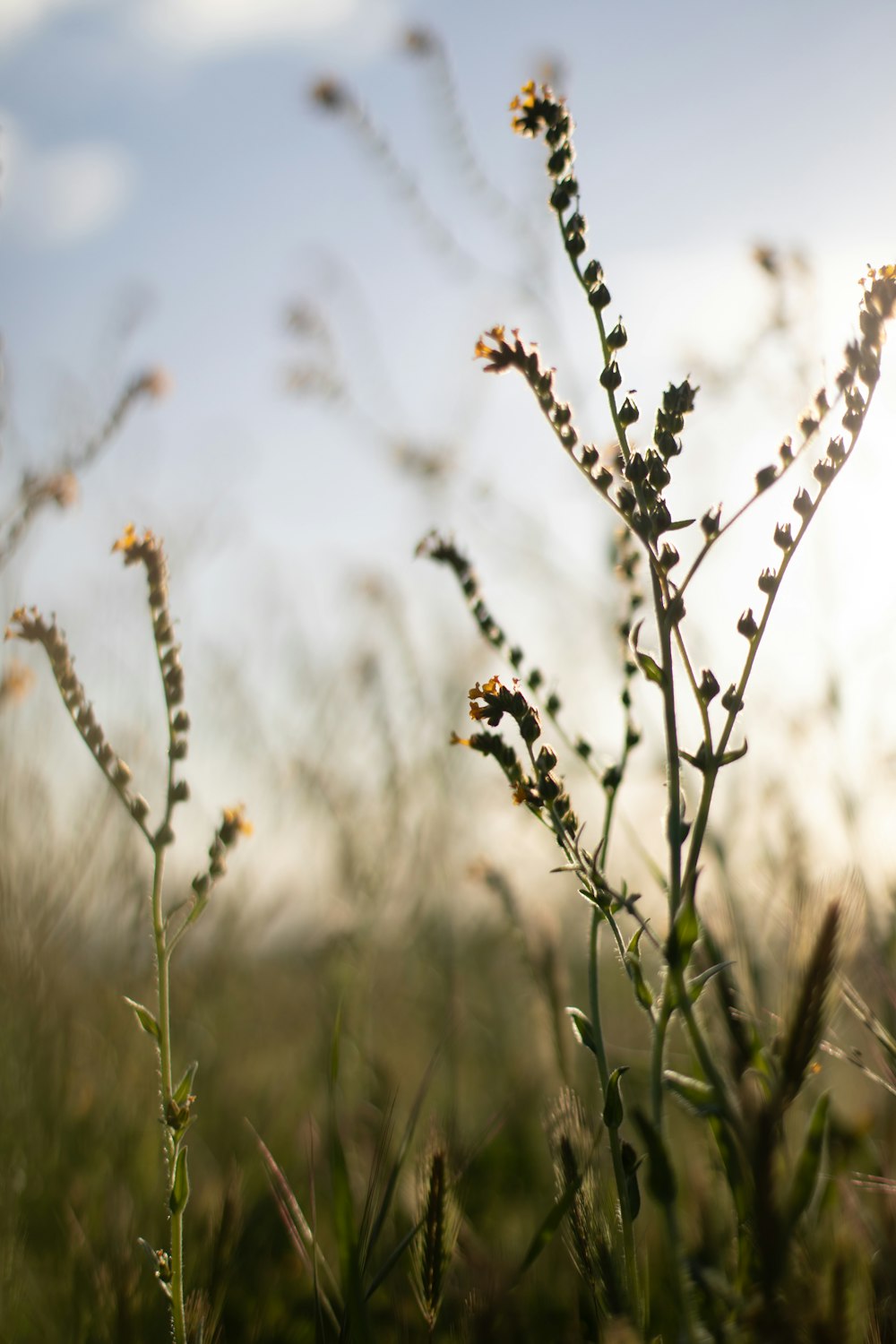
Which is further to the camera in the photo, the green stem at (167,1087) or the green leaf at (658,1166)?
the green stem at (167,1087)

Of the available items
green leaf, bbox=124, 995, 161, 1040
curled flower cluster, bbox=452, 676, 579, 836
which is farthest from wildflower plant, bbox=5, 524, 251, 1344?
curled flower cluster, bbox=452, 676, 579, 836

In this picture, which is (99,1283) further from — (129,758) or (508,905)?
(129,758)

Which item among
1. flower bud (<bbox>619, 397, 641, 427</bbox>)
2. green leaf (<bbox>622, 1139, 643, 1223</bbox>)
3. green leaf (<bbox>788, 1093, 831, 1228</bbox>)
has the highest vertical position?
flower bud (<bbox>619, 397, 641, 427</bbox>)

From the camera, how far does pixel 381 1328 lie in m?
2.37

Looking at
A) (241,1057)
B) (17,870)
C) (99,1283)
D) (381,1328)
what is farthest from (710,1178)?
(241,1057)

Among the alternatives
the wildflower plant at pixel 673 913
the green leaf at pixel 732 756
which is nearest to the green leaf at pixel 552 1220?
the wildflower plant at pixel 673 913

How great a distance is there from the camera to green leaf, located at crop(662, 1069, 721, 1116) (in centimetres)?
122

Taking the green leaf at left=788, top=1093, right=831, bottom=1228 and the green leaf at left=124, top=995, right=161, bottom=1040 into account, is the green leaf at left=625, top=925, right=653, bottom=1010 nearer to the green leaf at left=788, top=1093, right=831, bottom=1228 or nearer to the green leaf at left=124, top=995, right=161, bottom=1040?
the green leaf at left=788, top=1093, right=831, bottom=1228

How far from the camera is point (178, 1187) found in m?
1.45

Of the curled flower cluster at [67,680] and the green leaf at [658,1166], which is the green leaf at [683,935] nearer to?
the green leaf at [658,1166]

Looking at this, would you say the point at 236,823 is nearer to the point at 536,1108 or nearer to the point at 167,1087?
the point at 167,1087

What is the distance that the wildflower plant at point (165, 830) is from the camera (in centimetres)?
145

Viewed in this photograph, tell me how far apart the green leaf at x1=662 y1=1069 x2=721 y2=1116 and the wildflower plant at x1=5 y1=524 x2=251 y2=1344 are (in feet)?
2.08

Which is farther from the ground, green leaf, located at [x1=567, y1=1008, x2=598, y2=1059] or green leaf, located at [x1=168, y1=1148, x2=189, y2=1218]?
green leaf, located at [x1=567, y1=1008, x2=598, y2=1059]
